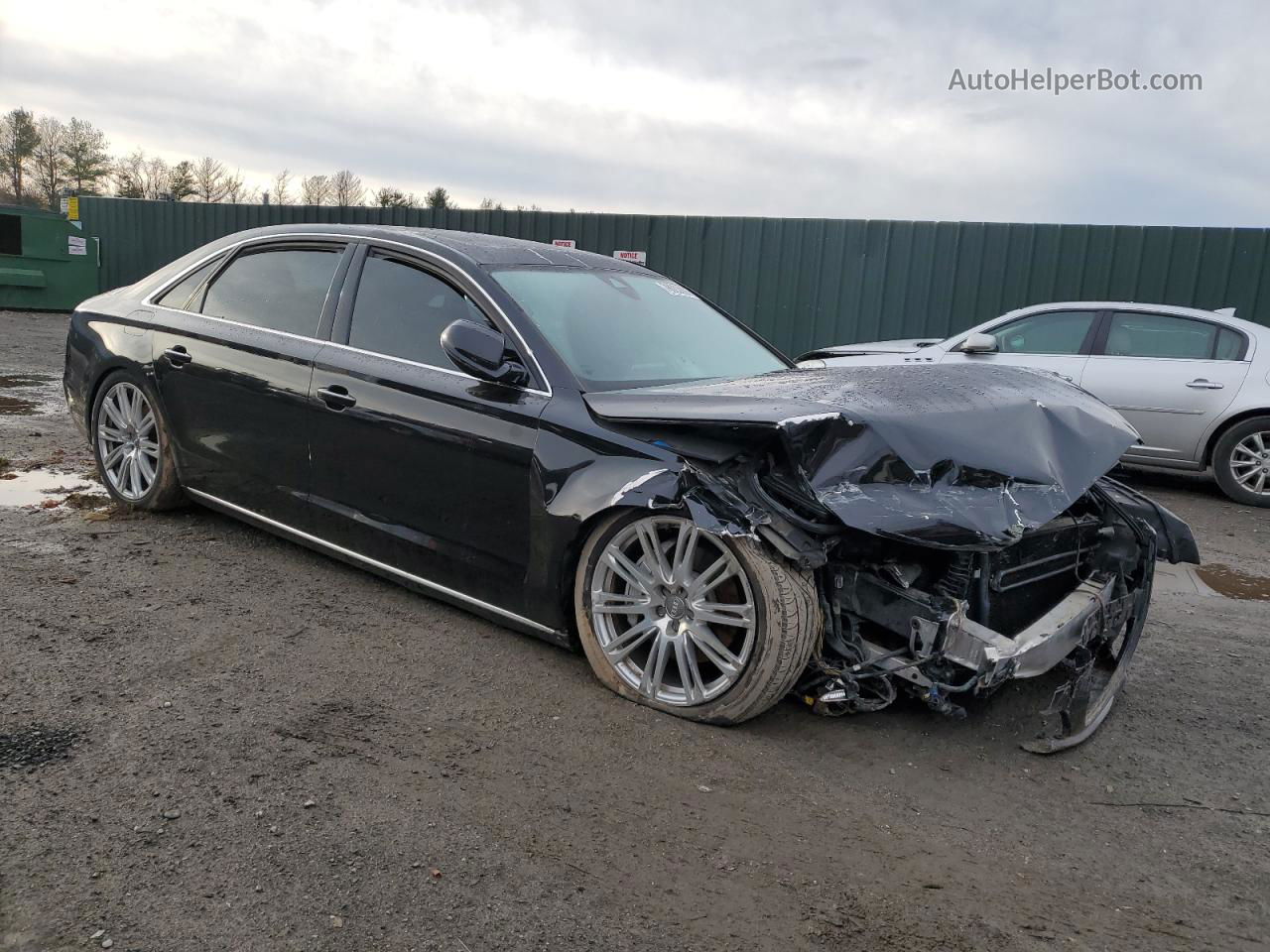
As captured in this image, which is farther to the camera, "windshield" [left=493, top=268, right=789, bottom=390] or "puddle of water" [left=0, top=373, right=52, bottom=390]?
"puddle of water" [left=0, top=373, right=52, bottom=390]

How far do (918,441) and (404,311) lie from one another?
2.20 meters

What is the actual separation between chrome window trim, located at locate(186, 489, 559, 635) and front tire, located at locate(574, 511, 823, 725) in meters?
0.28

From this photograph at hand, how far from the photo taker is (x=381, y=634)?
3.92m

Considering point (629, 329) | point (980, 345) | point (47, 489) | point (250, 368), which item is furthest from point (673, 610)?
point (980, 345)

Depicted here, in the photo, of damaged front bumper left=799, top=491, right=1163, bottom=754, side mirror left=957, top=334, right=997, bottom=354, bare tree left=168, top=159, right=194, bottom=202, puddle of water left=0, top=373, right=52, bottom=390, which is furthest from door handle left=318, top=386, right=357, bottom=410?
bare tree left=168, top=159, right=194, bottom=202

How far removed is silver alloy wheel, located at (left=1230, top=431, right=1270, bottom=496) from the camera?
788 centimetres

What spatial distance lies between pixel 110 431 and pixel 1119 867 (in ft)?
16.5

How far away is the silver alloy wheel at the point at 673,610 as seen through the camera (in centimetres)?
319

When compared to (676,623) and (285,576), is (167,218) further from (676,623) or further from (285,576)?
(676,623)

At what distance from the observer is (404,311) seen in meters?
4.14

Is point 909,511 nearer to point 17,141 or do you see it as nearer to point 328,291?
point 328,291

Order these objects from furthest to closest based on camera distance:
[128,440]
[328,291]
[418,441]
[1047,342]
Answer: [1047,342]
[128,440]
[328,291]
[418,441]

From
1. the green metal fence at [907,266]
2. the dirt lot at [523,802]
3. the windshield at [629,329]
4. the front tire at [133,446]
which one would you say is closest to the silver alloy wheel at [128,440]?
the front tire at [133,446]

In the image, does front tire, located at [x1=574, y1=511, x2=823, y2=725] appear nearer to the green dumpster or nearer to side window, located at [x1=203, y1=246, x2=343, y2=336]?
side window, located at [x1=203, y1=246, x2=343, y2=336]
